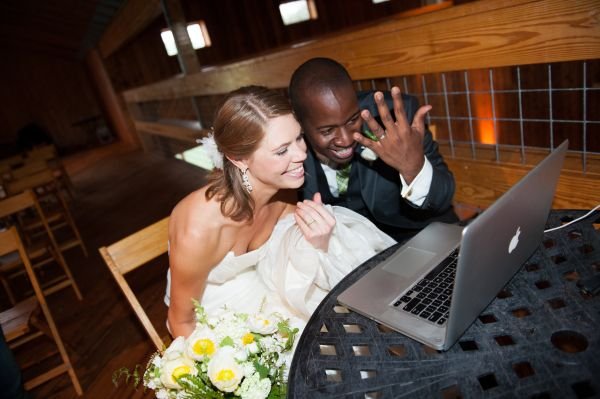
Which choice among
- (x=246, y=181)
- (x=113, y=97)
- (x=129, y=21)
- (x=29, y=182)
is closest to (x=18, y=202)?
(x=29, y=182)

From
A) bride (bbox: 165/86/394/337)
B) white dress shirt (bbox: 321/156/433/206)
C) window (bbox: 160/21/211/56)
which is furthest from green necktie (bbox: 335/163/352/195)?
window (bbox: 160/21/211/56)

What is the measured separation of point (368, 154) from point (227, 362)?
1224 mm

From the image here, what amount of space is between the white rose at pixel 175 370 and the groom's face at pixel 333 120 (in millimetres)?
1086

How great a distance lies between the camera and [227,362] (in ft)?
2.89

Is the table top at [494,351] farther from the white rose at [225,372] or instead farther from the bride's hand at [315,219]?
the bride's hand at [315,219]

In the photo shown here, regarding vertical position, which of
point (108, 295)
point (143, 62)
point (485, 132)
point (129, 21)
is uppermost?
point (129, 21)

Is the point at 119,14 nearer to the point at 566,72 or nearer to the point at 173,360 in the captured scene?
the point at 566,72

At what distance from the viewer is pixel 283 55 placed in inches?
119

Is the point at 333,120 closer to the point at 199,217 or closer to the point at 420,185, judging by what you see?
the point at 420,185

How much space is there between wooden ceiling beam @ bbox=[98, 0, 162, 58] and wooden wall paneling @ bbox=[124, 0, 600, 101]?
3941 millimetres

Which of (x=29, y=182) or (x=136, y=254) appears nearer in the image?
(x=136, y=254)

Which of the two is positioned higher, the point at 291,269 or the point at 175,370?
the point at 175,370

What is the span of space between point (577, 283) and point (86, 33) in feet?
41.4

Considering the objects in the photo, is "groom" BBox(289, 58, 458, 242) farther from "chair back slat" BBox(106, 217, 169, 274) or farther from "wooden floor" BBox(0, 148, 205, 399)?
"wooden floor" BBox(0, 148, 205, 399)
